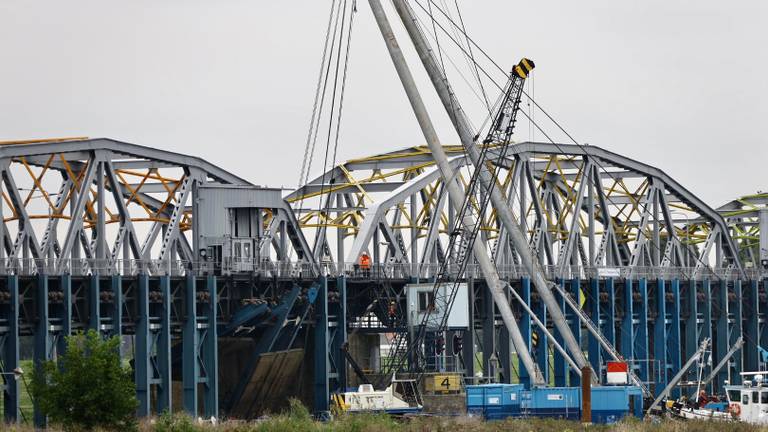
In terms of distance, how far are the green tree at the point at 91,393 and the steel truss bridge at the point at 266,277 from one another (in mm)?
10655

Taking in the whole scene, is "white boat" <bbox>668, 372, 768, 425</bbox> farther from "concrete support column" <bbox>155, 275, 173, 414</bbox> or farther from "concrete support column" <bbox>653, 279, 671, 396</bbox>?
"concrete support column" <bbox>653, 279, 671, 396</bbox>

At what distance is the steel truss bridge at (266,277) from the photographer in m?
93.2

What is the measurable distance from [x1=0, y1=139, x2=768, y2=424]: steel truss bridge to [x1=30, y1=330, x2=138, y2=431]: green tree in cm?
1066

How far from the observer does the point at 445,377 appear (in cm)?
9531

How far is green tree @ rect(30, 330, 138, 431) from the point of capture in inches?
3007

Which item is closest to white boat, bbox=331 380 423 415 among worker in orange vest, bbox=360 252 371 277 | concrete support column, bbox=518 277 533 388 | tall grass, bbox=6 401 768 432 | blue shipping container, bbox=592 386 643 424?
tall grass, bbox=6 401 768 432

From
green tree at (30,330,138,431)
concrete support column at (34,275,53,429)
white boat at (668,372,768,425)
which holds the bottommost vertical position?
A: white boat at (668,372,768,425)

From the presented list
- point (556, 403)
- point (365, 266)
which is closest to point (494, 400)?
point (556, 403)

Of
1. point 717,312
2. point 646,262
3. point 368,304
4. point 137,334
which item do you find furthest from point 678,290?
point 137,334

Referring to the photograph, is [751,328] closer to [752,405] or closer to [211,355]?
[752,405]

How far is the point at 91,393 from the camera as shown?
76.4 metres

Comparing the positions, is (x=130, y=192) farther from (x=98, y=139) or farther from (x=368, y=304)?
(x=368, y=304)

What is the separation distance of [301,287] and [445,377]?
13.7 metres

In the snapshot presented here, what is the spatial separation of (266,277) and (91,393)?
27959mm
